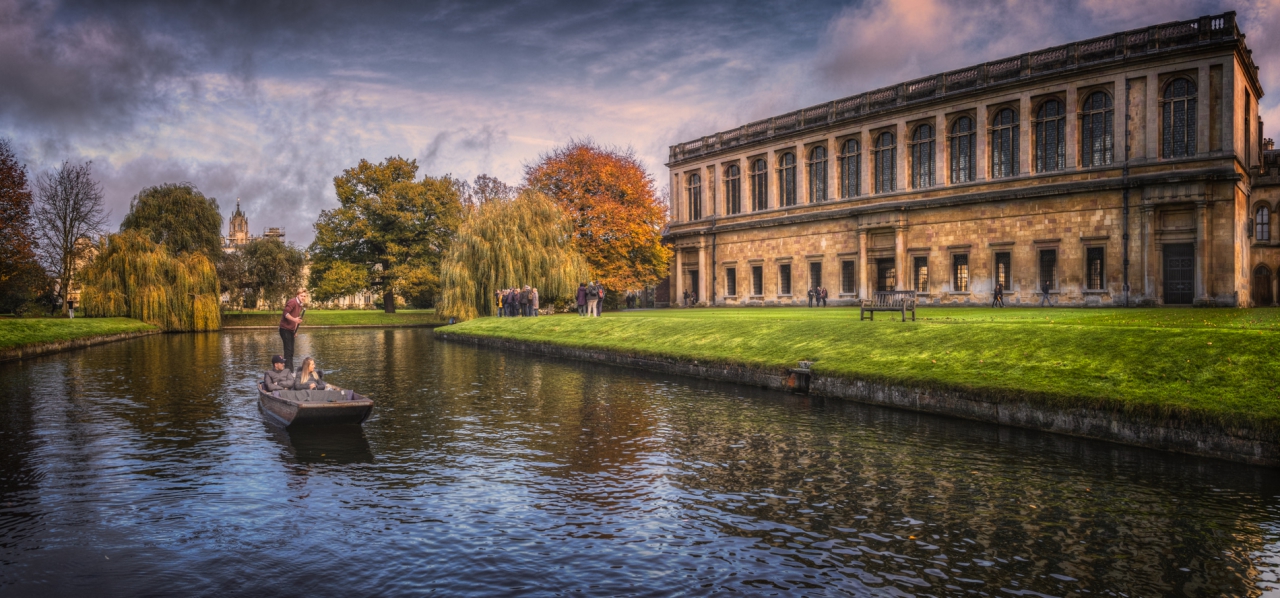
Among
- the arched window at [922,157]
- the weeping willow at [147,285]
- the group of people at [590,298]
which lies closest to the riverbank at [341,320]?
the weeping willow at [147,285]

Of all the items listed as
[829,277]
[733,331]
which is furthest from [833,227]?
[733,331]

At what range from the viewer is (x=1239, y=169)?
3541cm

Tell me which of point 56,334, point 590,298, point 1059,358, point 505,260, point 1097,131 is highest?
point 1097,131

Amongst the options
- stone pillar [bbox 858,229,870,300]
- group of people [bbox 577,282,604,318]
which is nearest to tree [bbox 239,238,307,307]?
group of people [bbox 577,282,604,318]

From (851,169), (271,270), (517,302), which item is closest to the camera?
(517,302)

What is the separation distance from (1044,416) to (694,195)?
5097 centimetres

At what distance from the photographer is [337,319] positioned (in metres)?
60.7

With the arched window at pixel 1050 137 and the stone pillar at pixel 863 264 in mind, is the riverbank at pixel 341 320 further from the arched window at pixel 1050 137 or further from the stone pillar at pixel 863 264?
the arched window at pixel 1050 137

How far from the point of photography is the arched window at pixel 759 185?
56312 mm

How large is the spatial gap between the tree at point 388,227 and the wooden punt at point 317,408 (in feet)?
154

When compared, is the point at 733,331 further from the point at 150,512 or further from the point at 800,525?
the point at 150,512

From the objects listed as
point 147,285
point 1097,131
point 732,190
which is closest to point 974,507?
point 1097,131

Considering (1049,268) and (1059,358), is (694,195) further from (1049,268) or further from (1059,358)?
(1059,358)

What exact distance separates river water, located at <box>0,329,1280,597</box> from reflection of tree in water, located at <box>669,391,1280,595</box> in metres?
0.04
